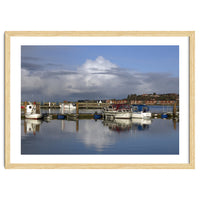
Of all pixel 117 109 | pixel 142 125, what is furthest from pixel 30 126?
pixel 142 125

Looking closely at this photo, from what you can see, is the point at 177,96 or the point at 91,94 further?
the point at 91,94

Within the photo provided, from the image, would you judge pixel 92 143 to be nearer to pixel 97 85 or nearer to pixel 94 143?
pixel 94 143

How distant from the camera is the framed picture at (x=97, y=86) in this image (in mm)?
5312

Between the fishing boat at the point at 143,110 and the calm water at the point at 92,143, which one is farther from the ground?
the fishing boat at the point at 143,110

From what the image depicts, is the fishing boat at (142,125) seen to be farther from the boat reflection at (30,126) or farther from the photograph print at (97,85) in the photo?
the boat reflection at (30,126)

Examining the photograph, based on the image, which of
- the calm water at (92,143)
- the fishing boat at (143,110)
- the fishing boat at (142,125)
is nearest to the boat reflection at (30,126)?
the calm water at (92,143)

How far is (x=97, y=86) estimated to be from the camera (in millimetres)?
6336

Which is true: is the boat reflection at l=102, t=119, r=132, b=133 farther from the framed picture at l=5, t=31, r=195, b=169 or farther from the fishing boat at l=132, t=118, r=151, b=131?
the framed picture at l=5, t=31, r=195, b=169

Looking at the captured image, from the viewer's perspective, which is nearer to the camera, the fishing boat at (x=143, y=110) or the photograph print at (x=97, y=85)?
the photograph print at (x=97, y=85)
